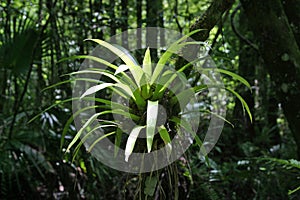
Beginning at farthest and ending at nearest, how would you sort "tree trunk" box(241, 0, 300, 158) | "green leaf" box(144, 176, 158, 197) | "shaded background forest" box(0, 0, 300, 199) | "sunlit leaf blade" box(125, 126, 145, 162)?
"shaded background forest" box(0, 0, 300, 199) < "tree trunk" box(241, 0, 300, 158) < "green leaf" box(144, 176, 158, 197) < "sunlit leaf blade" box(125, 126, 145, 162)

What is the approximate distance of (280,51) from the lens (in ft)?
5.65

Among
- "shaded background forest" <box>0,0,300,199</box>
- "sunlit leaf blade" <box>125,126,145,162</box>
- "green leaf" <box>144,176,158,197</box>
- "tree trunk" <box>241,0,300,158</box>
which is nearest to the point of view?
"sunlit leaf blade" <box>125,126,145,162</box>

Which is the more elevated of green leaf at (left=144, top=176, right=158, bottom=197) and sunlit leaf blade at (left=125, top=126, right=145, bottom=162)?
sunlit leaf blade at (left=125, top=126, right=145, bottom=162)

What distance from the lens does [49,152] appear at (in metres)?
2.57

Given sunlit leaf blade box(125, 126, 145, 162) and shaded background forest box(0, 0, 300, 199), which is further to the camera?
shaded background forest box(0, 0, 300, 199)

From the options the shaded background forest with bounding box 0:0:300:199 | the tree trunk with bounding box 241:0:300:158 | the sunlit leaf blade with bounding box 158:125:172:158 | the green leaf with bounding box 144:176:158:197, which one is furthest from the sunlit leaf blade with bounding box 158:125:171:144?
the shaded background forest with bounding box 0:0:300:199

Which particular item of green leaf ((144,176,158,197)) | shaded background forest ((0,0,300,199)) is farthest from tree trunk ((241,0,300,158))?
green leaf ((144,176,158,197))

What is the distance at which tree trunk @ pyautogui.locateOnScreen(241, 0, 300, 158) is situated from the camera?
1.72 m

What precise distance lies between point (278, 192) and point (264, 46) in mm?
1009

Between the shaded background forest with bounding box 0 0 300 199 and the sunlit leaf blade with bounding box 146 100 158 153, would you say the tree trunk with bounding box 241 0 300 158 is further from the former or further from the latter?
the sunlit leaf blade with bounding box 146 100 158 153

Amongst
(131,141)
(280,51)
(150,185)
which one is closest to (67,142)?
(280,51)

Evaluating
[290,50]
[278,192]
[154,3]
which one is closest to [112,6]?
[154,3]

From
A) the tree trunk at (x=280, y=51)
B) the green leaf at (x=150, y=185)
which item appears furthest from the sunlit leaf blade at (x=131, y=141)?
the tree trunk at (x=280, y=51)

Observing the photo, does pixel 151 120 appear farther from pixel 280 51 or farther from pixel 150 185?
pixel 280 51
